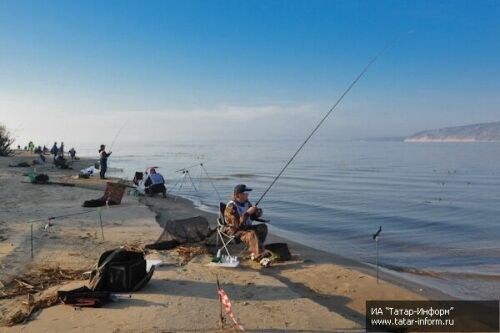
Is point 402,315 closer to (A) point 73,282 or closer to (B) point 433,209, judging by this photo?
(A) point 73,282

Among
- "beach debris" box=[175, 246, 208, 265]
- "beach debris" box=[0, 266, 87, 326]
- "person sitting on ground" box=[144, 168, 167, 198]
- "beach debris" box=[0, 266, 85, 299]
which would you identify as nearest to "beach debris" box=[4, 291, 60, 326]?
"beach debris" box=[0, 266, 87, 326]

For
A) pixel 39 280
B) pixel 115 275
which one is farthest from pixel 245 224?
pixel 39 280

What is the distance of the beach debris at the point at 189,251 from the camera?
8.25m

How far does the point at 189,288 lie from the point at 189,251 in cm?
243

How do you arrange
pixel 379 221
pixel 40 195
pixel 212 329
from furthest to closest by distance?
1. pixel 40 195
2. pixel 379 221
3. pixel 212 329

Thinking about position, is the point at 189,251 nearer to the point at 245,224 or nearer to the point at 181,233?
the point at 181,233

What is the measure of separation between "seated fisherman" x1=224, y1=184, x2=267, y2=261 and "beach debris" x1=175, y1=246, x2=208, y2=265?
0.68 metres

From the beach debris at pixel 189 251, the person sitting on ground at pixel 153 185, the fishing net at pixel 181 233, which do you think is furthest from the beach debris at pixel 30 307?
the person sitting on ground at pixel 153 185

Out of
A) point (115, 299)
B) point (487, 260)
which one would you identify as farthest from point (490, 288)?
point (115, 299)

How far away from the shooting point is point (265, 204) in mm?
18625

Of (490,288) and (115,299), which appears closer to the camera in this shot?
(115,299)

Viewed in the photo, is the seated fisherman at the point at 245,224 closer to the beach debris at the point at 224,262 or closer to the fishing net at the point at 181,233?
the beach debris at the point at 224,262

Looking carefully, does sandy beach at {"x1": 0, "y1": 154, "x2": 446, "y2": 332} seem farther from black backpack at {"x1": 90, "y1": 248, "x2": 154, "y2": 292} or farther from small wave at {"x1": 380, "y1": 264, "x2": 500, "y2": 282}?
small wave at {"x1": 380, "y1": 264, "x2": 500, "y2": 282}

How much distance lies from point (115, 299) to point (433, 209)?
44.4 feet
